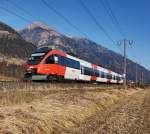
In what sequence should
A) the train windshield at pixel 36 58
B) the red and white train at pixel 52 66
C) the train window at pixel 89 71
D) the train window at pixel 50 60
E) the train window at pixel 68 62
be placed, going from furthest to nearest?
the train window at pixel 89 71
the train window at pixel 68 62
the train window at pixel 50 60
the train windshield at pixel 36 58
the red and white train at pixel 52 66

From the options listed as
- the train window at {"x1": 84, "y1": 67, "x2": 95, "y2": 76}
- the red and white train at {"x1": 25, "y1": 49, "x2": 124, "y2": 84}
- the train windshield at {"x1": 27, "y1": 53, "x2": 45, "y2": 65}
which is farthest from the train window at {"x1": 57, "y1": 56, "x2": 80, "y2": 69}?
the train window at {"x1": 84, "y1": 67, "x2": 95, "y2": 76}

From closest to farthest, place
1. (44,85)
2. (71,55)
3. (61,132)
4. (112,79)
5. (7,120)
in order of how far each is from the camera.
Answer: (7,120)
(61,132)
(44,85)
(71,55)
(112,79)

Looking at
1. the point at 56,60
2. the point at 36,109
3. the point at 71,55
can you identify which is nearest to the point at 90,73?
the point at 71,55

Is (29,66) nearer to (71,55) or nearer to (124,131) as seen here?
(71,55)

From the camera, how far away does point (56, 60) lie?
3841 cm

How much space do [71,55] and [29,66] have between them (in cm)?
947

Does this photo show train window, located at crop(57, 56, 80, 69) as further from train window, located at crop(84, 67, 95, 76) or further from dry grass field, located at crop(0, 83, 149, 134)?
dry grass field, located at crop(0, 83, 149, 134)

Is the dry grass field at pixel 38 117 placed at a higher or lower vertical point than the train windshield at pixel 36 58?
lower

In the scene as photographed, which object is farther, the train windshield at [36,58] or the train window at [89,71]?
the train window at [89,71]

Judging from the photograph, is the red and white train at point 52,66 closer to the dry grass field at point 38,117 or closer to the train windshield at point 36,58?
the train windshield at point 36,58

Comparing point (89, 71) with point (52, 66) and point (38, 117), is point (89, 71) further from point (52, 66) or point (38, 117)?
point (38, 117)

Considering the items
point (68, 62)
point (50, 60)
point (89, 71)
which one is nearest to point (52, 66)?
point (50, 60)

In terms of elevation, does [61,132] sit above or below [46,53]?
below

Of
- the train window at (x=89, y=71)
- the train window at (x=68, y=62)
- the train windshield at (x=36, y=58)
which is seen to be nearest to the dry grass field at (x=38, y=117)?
Answer: the train windshield at (x=36, y=58)
